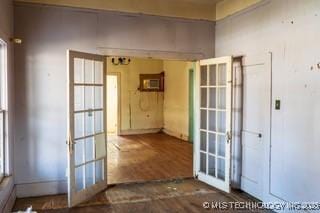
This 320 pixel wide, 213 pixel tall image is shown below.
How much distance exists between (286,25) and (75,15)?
293 cm

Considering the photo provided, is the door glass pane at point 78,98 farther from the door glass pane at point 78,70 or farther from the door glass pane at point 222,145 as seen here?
the door glass pane at point 222,145

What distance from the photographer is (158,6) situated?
4.88 meters

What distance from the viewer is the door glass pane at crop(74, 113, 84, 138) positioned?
161 inches

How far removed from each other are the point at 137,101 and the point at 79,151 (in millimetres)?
6282

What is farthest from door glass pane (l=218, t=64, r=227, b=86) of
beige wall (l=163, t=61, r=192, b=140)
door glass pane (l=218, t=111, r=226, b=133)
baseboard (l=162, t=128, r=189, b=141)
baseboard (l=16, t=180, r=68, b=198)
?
baseboard (l=162, t=128, r=189, b=141)

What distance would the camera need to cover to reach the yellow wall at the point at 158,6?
4461mm

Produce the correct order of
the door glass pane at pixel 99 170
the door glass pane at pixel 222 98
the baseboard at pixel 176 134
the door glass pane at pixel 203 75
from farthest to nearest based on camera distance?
1. the baseboard at pixel 176 134
2. the door glass pane at pixel 203 75
3. the door glass pane at pixel 222 98
4. the door glass pane at pixel 99 170

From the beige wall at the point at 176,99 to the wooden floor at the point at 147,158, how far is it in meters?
0.44

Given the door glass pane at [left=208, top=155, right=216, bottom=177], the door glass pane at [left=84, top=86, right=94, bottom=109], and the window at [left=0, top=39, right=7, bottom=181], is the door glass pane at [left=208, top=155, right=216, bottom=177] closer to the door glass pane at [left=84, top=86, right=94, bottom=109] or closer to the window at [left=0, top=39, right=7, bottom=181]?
the door glass pane at [left=84, top=86, right=94, bottom=109]

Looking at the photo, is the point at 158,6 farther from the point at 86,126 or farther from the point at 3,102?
the point at 3,102

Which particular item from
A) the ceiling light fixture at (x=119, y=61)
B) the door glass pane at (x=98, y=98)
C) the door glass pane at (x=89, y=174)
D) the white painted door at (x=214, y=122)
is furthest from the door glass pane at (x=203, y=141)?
the ceiling light fixture at (x=119, y=61)

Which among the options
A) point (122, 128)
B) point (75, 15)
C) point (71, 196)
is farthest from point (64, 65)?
point (122, 128)

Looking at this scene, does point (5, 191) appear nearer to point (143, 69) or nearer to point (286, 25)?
point (286, 25)

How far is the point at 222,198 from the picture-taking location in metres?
4.27
